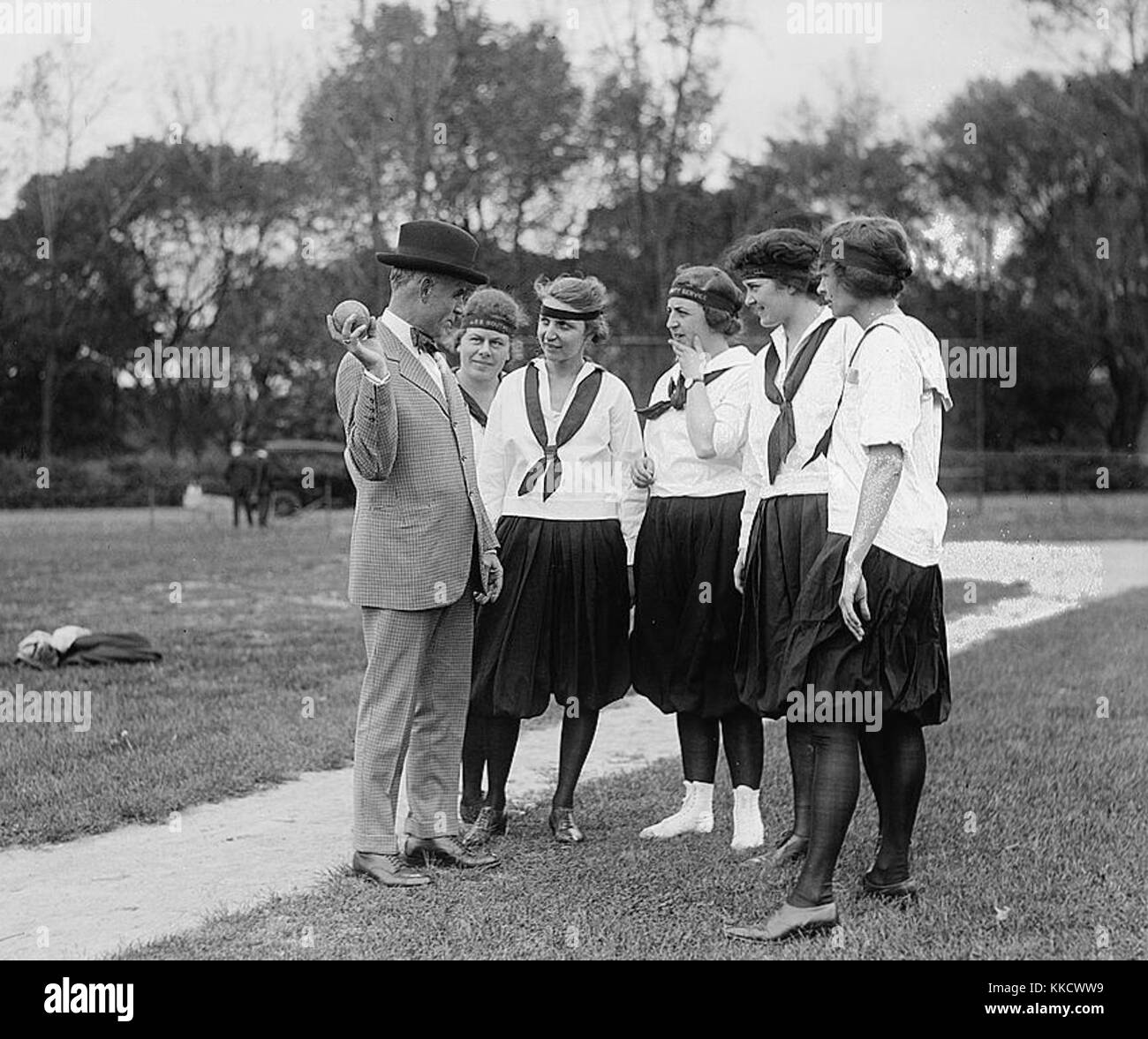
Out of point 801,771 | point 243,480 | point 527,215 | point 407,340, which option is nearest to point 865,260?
point 407,340

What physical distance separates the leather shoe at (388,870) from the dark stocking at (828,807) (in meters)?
1.25

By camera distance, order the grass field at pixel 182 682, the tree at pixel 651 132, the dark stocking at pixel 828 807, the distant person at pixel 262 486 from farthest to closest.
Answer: the distant person at pixel 262 486, the tree at pixel 651 132, the grass field at pixel 182 682, the dark stocking at pixel 828 807

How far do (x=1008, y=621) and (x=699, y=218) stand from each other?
373 inches

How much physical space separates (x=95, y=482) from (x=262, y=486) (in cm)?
1034

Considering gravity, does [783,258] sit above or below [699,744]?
above

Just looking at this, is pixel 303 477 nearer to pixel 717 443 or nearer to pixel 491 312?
pixel 491 312

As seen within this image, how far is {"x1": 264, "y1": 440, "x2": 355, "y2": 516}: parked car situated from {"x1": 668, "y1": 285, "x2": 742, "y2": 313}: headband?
72.8ft

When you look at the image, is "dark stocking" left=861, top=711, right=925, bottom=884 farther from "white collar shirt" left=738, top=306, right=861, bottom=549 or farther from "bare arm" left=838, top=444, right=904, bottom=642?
"white collar shirt" left=738, top=306, right=861, bottom=549

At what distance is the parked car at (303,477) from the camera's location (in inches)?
1154

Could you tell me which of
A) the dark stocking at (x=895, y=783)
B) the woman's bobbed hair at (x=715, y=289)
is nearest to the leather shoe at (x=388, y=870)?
the dark stocking at (x=895, y=783)

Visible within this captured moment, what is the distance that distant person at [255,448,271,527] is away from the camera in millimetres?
25688

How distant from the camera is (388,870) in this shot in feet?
15.7

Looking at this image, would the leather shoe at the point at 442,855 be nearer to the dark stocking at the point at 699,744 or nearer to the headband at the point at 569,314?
the dark stocking at the point at 699,744
